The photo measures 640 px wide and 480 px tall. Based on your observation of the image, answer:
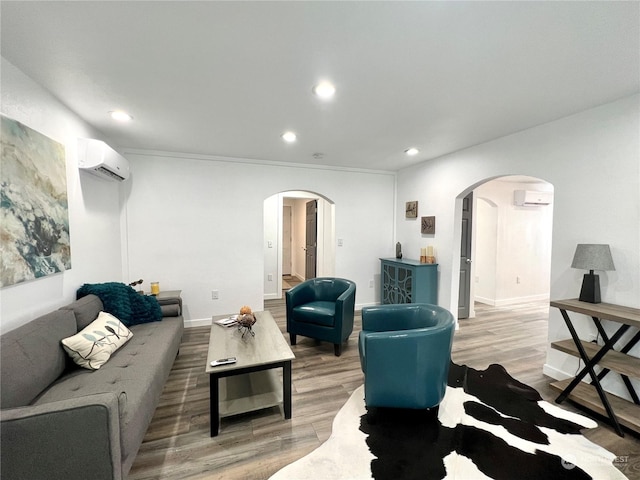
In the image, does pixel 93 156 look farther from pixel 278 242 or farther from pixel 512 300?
pixel 512 300

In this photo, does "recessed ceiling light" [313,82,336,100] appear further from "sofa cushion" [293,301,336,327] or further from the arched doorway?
the arched doorway

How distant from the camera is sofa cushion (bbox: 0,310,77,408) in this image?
1.40 meters

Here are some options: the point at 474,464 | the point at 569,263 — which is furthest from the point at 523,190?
the point at 474,464

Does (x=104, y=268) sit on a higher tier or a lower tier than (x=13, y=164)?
lower

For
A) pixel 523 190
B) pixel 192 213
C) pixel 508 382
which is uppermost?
pixel 523 190

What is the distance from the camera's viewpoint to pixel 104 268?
306 centimetres

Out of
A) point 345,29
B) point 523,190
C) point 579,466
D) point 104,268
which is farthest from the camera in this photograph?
point 523,190

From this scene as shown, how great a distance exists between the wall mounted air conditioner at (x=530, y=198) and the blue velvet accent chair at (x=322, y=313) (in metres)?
4.21

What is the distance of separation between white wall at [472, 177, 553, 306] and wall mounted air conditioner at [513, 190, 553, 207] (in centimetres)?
8

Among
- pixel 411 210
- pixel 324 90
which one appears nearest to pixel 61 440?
pixel 324 90

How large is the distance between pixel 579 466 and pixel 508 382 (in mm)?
950

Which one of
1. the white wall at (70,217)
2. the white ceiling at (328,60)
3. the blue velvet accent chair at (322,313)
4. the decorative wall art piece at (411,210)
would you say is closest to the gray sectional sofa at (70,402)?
the white wall at (70,217)

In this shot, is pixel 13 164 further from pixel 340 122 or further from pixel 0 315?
pixel 340 122

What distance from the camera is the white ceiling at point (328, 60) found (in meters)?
1.34
